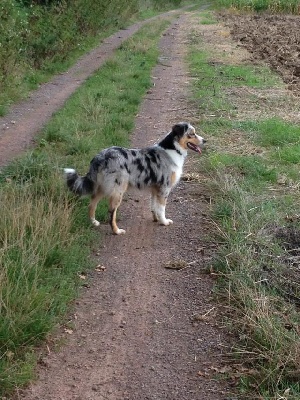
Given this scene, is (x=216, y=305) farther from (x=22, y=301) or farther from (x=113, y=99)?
(x=113, y=99)

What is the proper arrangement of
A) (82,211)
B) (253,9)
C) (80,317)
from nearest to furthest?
(80,317)
(82,211)
(253,9)

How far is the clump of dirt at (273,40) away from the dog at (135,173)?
26.4 ft

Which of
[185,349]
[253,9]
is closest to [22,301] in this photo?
[185,349]

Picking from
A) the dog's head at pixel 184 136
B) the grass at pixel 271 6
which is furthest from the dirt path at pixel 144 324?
the grass at pixel 271 6

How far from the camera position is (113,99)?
1359 cm

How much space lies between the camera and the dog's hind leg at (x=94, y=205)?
7.17 m

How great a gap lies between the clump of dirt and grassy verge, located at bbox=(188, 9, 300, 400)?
392 centimetres

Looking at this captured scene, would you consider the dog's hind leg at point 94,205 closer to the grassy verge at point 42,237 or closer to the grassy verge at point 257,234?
the grassy verge at point 42,237

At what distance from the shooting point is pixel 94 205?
23.9ft

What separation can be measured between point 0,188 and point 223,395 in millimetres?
3589

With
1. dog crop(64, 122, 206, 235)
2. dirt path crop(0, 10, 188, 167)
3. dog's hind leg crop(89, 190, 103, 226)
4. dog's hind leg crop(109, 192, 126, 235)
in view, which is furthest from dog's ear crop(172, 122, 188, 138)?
dirt path crop(0, 10, 188, 167)

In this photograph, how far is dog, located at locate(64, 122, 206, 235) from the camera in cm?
703

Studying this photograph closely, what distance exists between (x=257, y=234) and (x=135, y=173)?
1649 millimetres

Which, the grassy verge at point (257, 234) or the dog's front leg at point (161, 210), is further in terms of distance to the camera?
the dog's front leg at point (161, 210)
